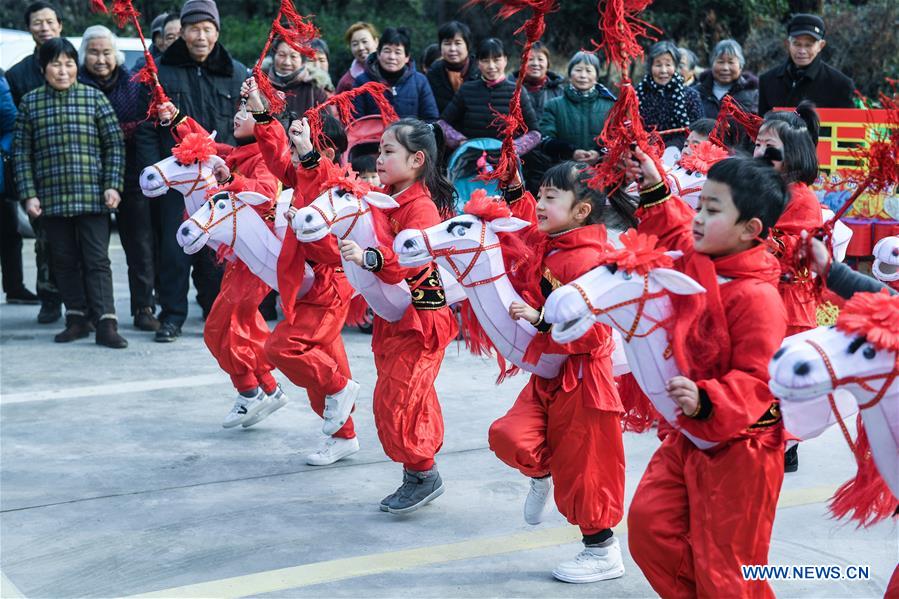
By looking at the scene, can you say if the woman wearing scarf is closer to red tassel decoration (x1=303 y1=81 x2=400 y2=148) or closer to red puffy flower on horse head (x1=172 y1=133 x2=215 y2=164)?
red tassel decoration (x1=303 y1=81 x2=400 y2=148)

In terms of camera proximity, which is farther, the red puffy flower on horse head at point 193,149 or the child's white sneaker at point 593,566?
the red puffy flower on horse head at point 193,149

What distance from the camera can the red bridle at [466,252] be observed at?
4.07 metres

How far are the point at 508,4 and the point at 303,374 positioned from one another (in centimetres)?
217

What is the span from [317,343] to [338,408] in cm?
33

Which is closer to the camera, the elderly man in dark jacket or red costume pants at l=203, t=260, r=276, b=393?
red costume pants at l=203, t=260, r=276, b=393

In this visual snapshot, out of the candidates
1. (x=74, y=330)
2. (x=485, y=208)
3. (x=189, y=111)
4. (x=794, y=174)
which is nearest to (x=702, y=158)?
(x=794, y=174)

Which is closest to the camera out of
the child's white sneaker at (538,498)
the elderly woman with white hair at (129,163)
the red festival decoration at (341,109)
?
the child's white sneaker at (538,498)

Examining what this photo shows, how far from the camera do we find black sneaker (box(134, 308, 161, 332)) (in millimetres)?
8227

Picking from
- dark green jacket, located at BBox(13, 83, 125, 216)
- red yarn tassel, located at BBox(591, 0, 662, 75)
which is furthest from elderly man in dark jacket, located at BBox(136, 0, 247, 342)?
red yarn tassel, located at BBox(591, 0, 662, 75)

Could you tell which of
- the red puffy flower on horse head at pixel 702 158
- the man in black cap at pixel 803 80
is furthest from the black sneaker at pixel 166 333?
the man in black cap at pixel 803 80

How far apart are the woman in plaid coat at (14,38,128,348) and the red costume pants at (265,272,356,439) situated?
2.85 meters

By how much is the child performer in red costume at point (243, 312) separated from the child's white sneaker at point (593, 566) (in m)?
2.24

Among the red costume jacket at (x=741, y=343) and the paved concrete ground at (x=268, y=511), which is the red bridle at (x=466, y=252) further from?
the paved concrete ground at (x=268, y=511)

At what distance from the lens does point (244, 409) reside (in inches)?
234
